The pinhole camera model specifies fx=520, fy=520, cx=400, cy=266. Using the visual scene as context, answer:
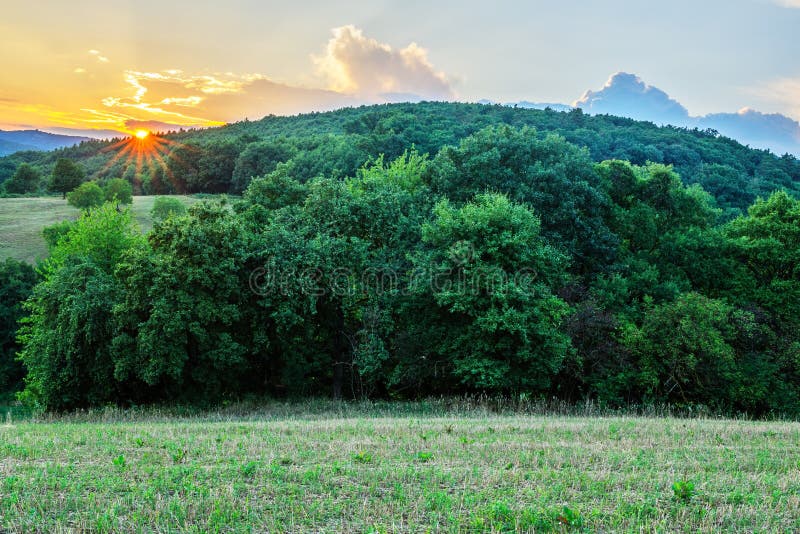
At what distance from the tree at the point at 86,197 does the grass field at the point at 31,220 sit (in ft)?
6.06

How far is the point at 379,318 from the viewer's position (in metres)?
28.2

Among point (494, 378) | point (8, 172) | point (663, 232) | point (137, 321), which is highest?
point (8, 172)

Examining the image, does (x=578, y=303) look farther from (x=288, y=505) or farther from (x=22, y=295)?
(x=22, y=295)

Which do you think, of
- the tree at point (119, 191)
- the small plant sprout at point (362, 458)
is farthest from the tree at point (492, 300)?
the tree at point (119, 191)

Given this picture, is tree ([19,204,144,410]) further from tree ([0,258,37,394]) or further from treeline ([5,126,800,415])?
tree ([0,258,37,394])

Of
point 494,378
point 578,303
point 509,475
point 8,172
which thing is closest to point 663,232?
point 578,303

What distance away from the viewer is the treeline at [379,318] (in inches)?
1003

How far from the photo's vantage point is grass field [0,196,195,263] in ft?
212

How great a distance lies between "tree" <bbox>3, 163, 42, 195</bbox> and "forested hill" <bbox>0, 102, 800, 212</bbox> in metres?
22.1

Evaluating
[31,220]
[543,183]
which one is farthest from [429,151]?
[31,220]

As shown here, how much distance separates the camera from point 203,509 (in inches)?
328

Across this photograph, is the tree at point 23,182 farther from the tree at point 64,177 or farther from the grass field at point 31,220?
the grass field at point 31,220

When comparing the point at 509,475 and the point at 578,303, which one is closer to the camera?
the point at 509,475

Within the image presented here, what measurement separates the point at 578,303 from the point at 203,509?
24.8 metres
